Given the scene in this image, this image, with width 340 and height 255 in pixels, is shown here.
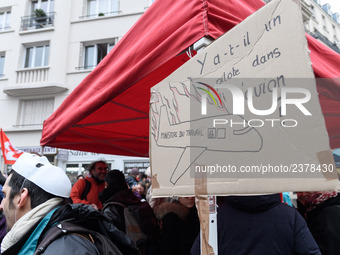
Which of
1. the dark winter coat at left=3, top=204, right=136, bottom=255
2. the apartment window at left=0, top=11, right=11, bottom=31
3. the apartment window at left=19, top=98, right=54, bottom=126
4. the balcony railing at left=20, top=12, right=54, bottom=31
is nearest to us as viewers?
the dark winter coat at left=3, top=204, right=136, bottom=255

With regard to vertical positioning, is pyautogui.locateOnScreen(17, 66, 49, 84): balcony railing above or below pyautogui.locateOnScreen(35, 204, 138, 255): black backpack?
above

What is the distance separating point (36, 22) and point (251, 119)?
1545cm

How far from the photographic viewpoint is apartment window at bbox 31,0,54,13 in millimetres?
13805

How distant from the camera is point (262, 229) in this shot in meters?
1.55

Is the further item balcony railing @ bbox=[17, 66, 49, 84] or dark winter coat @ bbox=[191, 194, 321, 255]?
balcony railing @ bbox=[17, 66, 49, 84]

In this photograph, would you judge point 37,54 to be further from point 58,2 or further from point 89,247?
point 89,247

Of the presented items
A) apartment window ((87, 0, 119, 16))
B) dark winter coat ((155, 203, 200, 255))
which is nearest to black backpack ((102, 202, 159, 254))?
dark winter coat ((155, 203, 200, 255))

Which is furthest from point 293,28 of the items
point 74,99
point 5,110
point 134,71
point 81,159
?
point 5,110

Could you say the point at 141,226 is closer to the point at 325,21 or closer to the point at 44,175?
the point at 44,175

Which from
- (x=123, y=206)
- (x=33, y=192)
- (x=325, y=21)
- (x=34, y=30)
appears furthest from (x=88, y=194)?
(x=325, y=21)

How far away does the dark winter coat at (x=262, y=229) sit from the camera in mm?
1514

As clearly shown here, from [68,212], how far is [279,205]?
48.7 inches

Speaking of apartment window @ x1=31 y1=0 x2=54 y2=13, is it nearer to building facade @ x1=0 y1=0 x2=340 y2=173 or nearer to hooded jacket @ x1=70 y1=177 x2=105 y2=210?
building facade @ x1=0 y1=0 x2=340 y2=173

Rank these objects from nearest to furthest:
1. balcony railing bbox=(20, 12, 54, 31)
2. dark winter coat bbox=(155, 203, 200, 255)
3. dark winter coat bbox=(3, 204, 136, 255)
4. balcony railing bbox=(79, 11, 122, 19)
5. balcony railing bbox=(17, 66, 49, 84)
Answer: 1. dark winter coat bbox=(3, 204, 136, 255)
2. dark winter coat bbox=(155, 203, 200, 255)
3. balcony railing bbox=(17, 66, 49, 84)
4. balcony railing bbox=(79, 11, 122, 19)
5. balcony railing bbox=(20, 12, 54, 31)
